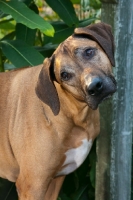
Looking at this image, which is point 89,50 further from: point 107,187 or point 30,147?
point 107,187

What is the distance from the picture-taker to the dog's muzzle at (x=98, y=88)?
8.39 ft

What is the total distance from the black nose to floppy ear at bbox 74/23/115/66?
0.23 m

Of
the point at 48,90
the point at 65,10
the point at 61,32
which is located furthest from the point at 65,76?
the point at 61,32

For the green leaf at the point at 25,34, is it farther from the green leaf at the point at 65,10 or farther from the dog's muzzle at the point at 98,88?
the dog's muzzle at the point at 98,88

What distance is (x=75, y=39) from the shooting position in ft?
9.15

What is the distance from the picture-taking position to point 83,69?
2.65m

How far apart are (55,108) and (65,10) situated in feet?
3.38

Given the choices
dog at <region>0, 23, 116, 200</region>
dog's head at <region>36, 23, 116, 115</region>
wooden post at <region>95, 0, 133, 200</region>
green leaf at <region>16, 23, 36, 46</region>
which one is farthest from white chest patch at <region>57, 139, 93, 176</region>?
green leaf at <region>16, 23, 36, 46</region>

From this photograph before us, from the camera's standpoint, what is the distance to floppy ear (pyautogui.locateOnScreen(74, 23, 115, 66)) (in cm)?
276

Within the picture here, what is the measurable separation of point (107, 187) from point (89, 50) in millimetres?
956

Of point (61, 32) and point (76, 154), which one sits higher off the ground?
point (61, 32)

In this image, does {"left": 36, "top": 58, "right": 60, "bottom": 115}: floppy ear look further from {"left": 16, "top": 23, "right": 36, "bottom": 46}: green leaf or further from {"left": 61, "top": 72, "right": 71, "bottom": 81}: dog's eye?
{"left": 16, "top": 23, "right": 36, "bottom": 46}: green leaf

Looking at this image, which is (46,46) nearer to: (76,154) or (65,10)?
(65,10)

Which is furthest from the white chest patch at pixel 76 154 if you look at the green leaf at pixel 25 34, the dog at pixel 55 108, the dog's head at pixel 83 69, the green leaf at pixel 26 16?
the green leaf at pixel 25 34
